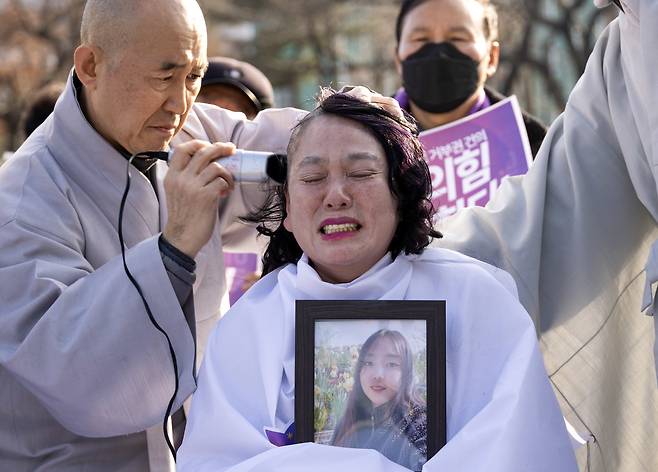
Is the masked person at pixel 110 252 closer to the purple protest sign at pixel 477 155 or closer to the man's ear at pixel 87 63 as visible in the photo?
the man's ear at pixel 87 63

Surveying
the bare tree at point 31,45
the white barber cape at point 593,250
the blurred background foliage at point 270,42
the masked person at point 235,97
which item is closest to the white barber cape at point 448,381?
the white barber cape at point 593,250

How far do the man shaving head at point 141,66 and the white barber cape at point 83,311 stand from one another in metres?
0.08

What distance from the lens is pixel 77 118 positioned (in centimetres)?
349

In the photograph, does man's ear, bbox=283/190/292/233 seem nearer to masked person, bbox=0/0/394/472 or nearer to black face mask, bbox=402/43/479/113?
masked person, bbox=0/0/394/472

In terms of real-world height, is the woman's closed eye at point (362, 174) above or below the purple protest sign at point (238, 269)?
above

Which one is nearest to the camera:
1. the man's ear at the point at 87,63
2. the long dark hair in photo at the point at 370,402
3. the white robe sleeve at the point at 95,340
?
the long dark hair in photo at the point at 370,402

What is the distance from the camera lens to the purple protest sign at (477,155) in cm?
437

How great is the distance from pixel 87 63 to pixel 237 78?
1.85 m

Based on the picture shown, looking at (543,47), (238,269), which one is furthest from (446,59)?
(543,47)

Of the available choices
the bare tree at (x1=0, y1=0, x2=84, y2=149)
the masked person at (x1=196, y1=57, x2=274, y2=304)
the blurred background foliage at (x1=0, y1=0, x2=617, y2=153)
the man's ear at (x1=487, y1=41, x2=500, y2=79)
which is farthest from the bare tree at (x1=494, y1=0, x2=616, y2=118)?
the man's ear at (x1=487, y1=41, x2=500, y2=79)

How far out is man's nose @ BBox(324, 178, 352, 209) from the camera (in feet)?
9.46

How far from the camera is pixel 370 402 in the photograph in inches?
108

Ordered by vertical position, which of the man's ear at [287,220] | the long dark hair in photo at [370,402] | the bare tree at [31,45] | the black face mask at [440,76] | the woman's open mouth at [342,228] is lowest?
the long dark hair in photo at [370,402]

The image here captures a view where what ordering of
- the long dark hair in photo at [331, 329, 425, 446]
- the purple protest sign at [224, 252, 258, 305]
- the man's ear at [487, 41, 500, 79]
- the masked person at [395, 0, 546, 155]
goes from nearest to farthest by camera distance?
1. the long dark hair in photo at [331, 329, 425, 446]
2. the masked person at [395, 0, 546, 155]
3. the man's ear at [487, 41, 500, 79]
4. the purple protest sign at [224, 252, 258, 305]
